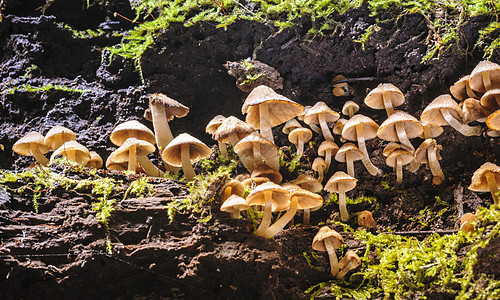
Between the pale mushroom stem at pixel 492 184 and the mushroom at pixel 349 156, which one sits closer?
the pale mushroom stem at pixel 492 184

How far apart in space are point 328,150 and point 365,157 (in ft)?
1.24

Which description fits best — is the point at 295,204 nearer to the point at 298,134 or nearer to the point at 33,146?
the point at 298,134

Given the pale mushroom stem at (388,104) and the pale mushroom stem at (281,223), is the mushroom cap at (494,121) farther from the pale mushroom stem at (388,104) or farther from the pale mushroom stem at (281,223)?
the pale mushroom stem at (281,223)

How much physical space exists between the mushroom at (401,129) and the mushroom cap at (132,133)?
2384mm

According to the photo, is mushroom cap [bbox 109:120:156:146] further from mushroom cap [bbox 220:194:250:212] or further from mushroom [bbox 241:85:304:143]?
mushroom cap [bbox 220:194:250:212]

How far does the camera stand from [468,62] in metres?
3.55

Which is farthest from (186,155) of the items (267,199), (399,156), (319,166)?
(399,156)

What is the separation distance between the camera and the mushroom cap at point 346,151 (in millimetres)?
3371

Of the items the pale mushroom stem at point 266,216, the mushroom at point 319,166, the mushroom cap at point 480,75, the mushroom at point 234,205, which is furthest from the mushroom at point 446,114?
the mushroom at point 234,205

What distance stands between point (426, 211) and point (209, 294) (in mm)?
2147

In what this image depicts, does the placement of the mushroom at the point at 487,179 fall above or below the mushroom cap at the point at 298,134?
below

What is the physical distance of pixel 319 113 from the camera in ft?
12.3

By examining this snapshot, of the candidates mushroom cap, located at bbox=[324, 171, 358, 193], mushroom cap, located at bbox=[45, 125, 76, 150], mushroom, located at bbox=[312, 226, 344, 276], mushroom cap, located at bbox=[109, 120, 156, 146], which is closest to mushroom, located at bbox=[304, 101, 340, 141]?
mushroom cap, located at bbox=[324, 171, 358, 193]

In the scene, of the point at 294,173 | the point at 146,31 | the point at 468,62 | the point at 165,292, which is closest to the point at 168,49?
the point at 146,31
